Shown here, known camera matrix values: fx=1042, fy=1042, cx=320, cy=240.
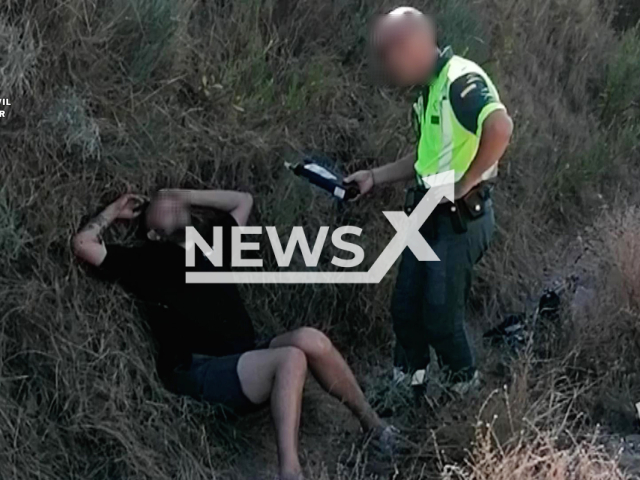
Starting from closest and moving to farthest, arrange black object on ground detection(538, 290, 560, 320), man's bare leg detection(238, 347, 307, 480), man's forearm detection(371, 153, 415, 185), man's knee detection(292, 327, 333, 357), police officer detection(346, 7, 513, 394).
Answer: man's bare leg detection(238, 347, 307, 480) < police officer detection(346, 7, 513, 394) < man's knee detection(292, 327, 333, 357) < man's forearm detection(371, 153, 415, 185) < black object on ground detection(538, 290, 560, 320)

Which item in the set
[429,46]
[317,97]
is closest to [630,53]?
[317,97]

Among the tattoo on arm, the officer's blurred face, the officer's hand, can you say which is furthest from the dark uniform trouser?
the tattoo on arm

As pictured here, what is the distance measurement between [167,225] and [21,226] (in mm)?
600

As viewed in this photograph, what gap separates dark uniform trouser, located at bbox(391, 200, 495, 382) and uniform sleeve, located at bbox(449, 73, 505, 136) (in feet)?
1.34

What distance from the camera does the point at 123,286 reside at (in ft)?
13.9

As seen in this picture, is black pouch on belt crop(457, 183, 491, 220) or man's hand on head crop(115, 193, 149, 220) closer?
black pouch on belt crop(457, 183, 491, 220)

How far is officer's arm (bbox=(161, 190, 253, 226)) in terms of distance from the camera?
4469 mm

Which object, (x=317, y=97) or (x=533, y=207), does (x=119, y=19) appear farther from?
(x=533, y=207)

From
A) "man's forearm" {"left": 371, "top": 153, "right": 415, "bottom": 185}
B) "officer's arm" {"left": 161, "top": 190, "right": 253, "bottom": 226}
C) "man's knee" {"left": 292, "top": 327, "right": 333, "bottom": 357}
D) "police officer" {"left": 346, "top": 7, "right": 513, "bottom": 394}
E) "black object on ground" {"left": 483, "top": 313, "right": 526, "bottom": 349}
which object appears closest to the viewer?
"police officer" {"left": 346, "top": 7, "right": 513, "bottom": 394}

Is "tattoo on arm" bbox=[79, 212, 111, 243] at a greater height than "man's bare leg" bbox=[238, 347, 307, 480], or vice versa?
"tattoo on arm" bbox=[79, 212, 111, 243]

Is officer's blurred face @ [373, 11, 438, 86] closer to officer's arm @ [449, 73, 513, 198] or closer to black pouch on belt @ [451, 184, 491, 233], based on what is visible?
officer's arm @ [449, 73, 513, 198]

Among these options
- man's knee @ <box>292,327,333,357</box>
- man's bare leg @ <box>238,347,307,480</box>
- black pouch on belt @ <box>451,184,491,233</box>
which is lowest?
man's bare leg @ <box>238,347,307,480</box>

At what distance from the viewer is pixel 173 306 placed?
4.21m

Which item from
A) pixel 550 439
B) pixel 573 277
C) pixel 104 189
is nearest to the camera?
pixel 550 439
